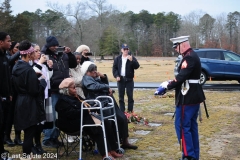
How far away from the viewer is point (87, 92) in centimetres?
621

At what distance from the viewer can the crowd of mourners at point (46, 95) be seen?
5066 mm

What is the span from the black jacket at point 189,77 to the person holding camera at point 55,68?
211 centimetres

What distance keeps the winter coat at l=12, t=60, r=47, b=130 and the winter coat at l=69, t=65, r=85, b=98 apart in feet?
4.18

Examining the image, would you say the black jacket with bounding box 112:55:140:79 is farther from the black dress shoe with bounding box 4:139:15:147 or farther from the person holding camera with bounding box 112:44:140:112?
the black dress shoe with bounding box 4:139:15:147

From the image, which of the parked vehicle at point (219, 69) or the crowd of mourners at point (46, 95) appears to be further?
the parked vehicle at point (219, 69)

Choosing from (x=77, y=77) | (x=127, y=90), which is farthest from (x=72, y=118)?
(x=127, y=90)

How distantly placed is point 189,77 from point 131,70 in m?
4.03

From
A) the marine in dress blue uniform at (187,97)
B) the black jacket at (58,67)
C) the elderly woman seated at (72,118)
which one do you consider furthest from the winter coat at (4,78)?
the marine in dress blue uniform at (187,97)

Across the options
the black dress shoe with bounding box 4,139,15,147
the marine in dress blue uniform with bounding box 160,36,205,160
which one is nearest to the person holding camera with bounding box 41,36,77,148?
→ the black dress shoe with bounding box 4,139,15,147

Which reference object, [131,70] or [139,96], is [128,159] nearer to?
[131,70]

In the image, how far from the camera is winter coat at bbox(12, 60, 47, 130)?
503cm

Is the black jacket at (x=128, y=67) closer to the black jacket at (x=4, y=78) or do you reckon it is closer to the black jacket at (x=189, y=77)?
the black jacket at (x=189, y=77)

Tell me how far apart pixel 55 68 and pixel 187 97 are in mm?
2475

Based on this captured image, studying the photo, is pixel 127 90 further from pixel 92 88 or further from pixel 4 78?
pixel 4 78
